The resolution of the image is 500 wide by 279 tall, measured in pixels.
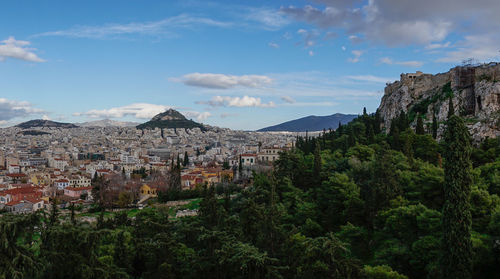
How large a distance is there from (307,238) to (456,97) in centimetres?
3345

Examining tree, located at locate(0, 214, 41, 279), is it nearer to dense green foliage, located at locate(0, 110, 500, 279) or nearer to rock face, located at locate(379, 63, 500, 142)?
dense green foliage, located at locate(0, 110, 500, 279)

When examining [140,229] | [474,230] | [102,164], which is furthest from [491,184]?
[102,164]

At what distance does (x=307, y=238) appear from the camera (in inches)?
507

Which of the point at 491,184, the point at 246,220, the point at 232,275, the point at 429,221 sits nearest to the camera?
the point at 232,275

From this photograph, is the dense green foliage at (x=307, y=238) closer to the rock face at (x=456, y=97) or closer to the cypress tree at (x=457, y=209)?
the cypress tree at (x=457, y=209)

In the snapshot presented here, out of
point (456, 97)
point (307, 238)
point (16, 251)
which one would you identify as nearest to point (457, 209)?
point (307, 238)

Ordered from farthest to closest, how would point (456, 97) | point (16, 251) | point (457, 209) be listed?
1. point (456, 97)
2. point (457, 209)
3. point (16, 251)

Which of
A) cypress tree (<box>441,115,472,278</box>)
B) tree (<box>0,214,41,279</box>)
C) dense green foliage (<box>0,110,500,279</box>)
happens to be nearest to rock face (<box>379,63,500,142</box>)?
dense green foliage (<box>0,110,500,279</box>)

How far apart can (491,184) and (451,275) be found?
9.25 metres

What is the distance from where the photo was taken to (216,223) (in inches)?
754

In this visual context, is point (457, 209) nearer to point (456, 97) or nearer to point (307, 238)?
point (307, 238)

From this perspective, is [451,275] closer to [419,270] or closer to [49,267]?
[419,270]

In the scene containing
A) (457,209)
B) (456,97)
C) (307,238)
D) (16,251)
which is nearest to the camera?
(16,251)

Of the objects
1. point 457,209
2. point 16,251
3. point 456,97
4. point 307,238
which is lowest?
point 307,238
